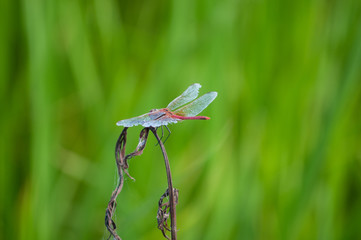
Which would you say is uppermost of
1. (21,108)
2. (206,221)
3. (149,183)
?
(21,108)

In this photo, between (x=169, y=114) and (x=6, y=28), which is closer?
(x=169, y=114)

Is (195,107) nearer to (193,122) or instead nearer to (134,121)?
(134,121)

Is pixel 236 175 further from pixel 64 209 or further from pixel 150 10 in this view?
pixel 150 10

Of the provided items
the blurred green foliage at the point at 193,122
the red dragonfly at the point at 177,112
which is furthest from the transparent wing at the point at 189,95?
the blurred green foliage at the point at 193,122

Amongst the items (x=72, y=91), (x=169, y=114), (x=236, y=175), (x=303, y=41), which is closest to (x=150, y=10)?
(x=72, y=91)

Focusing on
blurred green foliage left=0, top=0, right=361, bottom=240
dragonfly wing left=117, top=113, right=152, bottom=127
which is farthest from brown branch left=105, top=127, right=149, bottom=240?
blurred green foliage left=0, top=0, right=361, bottom=240

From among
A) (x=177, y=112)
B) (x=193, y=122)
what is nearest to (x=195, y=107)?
(x=177, y=112)
